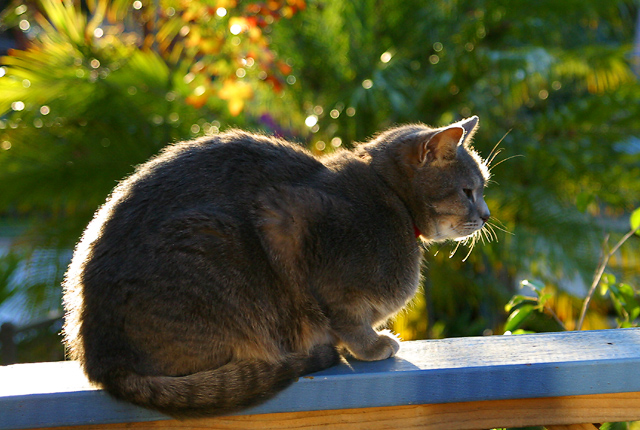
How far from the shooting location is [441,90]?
4.12 meters

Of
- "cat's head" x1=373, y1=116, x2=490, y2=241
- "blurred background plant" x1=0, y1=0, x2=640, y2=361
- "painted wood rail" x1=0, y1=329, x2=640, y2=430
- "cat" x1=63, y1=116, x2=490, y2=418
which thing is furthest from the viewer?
"blurred background plant" x1=0, y1=0, x2=640, y2=361

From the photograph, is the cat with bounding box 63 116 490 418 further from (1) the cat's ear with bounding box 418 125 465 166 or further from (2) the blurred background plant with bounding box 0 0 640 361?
(2) the blurred background plant with bounding box 0 0 640 361

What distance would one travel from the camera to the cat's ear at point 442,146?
5.67 ft

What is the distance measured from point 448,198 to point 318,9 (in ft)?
9.88

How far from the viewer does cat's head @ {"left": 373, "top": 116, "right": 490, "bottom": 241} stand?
6.02 ft

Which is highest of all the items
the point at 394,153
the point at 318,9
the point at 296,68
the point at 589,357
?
the point at 318,9

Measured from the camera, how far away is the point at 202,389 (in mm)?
1359

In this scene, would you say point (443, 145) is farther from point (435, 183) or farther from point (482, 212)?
point (482, 212)

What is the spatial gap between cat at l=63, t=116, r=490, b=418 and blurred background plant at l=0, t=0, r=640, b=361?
5.96 ft

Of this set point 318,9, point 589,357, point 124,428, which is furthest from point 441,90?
point 124,428

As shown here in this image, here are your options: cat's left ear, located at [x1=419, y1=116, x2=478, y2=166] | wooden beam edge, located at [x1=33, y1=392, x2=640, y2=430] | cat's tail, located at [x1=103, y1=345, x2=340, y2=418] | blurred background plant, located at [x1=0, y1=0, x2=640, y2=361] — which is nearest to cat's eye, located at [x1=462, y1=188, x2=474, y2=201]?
cat's left ear, located at [x1=419, y1=116, x2=478, y2=166]

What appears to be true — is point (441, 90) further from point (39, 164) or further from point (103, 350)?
point (103, 350)

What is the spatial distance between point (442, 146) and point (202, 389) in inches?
38.7

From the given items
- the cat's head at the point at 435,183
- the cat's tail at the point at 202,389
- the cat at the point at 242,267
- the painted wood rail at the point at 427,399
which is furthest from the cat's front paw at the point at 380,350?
the cat's head at the point at 435,183
